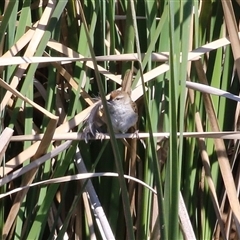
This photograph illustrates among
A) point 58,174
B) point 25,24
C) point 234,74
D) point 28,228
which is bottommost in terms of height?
point 28,228

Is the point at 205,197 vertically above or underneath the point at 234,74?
underneath

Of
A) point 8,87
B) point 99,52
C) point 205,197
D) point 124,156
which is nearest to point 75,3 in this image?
point 99,52

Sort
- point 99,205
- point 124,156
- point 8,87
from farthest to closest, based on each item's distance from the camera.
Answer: point 124,156 → point 99,205 → point 8,87

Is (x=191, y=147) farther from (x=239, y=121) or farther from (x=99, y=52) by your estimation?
(x=99, y=52)

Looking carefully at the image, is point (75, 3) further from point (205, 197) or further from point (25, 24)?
point (205, 197)

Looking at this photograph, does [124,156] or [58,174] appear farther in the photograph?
[124,156]

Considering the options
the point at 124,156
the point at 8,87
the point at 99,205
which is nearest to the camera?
the point at 8,87
